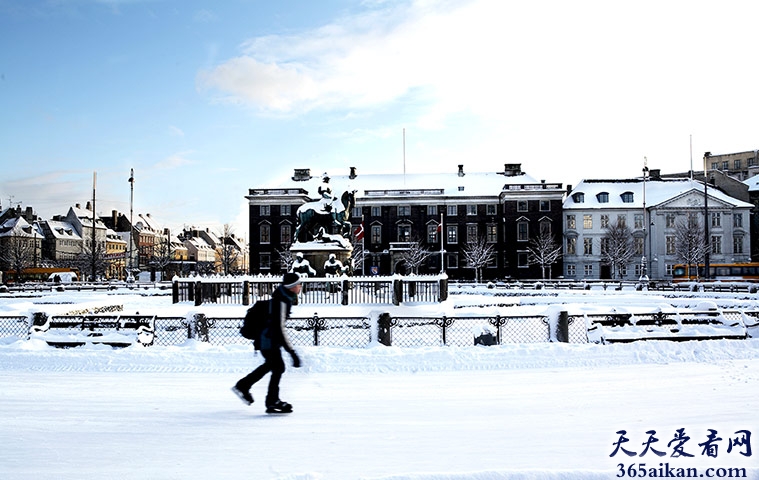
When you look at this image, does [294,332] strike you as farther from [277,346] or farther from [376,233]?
[376,233]

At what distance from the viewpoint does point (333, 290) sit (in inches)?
917

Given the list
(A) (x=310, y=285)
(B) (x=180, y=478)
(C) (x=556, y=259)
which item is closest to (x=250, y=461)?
(B) (x=180, y=478)

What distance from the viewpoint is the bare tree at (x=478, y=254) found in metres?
65.6

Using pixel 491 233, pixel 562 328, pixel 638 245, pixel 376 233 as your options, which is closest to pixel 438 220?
pixel 491 233

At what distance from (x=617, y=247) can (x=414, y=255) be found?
22.5 m

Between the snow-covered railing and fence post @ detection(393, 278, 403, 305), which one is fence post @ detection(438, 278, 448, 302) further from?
fence post @ detection(393, 278, 403, 305)

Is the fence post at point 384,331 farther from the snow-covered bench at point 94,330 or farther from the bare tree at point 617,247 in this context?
the bare tree at point 617,247

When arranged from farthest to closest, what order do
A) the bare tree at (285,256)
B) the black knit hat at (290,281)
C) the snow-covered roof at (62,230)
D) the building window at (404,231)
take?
the snow-covered roof at (62,230) → the building window at (404,231) → the bare tree at (285,256) → the black knit hat at (290,281)

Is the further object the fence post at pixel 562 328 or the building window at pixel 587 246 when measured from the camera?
the building window at pixel 587 246

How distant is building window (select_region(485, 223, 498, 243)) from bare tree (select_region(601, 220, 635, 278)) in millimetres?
12484

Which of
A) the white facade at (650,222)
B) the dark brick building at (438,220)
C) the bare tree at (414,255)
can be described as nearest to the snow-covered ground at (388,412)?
the bare tree at (414,255)

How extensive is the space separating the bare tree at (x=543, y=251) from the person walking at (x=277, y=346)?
5894cm

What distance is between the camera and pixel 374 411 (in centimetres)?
810

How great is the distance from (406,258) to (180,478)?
58684mm
